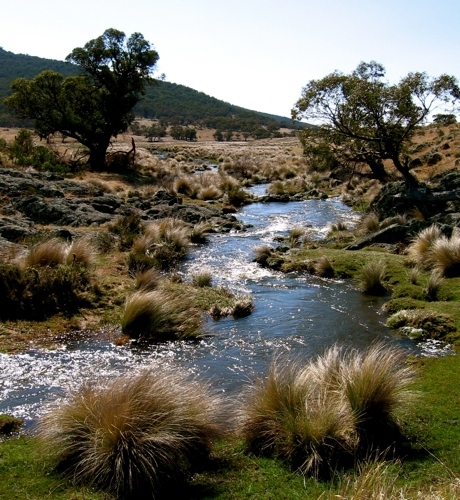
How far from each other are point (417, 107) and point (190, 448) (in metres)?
18.9

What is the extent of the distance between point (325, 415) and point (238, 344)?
3.58 m

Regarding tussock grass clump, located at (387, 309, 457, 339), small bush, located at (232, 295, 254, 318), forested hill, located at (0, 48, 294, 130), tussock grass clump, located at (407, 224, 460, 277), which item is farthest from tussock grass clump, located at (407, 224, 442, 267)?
forested hill, located at (0, 48, 294, 130)

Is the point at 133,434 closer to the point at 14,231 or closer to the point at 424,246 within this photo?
the point at 424,246

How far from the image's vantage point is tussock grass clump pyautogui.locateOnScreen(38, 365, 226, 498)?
4242 millimetres

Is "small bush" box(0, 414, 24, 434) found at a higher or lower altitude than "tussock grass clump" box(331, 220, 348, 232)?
lower

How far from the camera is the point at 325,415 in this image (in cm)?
478

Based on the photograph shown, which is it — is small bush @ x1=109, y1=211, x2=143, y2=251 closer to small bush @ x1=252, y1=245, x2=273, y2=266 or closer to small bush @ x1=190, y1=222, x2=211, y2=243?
small bush @ x1=190, y1=222, x2=211, y2=243

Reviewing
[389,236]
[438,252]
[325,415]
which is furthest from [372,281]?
[325,415]

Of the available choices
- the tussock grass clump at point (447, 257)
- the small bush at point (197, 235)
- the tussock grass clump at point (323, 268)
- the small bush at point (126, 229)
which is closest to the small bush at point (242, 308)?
the tussock grass clump at point (323, 268)

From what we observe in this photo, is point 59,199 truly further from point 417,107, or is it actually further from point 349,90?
point 417,107

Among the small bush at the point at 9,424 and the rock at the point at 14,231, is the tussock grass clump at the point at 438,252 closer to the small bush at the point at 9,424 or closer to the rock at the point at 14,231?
the small bush at the point at 9,424

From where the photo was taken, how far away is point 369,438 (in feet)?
16.1

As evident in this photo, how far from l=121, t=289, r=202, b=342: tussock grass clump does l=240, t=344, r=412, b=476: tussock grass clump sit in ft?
10.6

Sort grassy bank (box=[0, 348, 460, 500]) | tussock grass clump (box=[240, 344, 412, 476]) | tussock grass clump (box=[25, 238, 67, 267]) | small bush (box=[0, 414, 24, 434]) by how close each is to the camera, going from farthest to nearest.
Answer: tussock grass clump (box=[25, 238, 67, 267]) < small bush (box=[0, 414, 24, 434]) < tussock grass clump (box=[240, 344, 412, 476]) < grassy bank (box=[0, 348, 460, 500])
